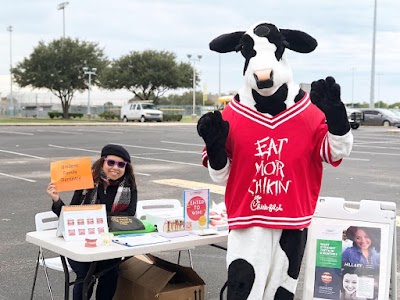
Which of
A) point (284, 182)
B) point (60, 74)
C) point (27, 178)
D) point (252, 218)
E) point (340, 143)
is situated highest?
point (60, 74)

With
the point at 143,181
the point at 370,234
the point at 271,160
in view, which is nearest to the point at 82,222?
the point at 271,160

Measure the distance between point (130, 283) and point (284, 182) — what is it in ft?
5.24

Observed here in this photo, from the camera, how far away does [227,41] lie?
3.82m

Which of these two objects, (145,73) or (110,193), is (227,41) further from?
(145,73)

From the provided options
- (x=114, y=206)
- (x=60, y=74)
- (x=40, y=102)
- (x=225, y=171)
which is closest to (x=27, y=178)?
(x=114, y=206)

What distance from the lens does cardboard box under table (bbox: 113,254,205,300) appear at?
13.5 ft

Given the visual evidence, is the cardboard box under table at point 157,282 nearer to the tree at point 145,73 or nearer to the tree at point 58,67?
the tree at point 58,67

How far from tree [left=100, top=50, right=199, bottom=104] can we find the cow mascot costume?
52.9 m

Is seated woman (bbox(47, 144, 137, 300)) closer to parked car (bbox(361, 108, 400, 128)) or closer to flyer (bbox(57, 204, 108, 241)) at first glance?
flyer (bbox(57, 204, 108, 241))

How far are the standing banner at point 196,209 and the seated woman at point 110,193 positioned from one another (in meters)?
0.52

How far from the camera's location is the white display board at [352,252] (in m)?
3.92

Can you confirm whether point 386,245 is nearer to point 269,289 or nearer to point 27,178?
point 269,289

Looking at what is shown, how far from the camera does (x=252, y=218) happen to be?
135 inches

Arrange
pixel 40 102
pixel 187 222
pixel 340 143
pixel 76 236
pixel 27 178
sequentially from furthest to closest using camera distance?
pixel 40 102 → pixel 27 178 → pixel 187 222 → pixel 76 236 → pixel 340 143
